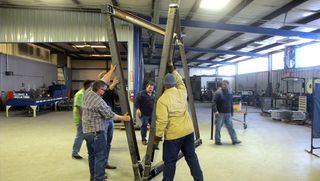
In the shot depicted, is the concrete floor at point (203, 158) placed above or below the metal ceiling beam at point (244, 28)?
below

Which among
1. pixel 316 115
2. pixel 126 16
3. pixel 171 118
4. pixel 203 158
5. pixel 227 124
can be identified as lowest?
pixel 203 158

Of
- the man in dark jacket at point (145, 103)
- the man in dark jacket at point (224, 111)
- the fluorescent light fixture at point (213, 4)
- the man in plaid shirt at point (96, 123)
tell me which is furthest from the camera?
the fluorescent light fixture at point (213, 4)

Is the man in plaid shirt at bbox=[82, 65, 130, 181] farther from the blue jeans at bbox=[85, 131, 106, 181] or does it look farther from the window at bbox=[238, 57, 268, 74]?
the window at bbox=[238, 57, 268, 74]

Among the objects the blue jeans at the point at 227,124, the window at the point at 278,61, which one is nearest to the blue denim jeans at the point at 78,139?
the blue jeans at the point at 227,124

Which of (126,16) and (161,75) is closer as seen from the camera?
(161,75)

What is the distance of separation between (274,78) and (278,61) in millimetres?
1302

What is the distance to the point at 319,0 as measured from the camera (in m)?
8.41

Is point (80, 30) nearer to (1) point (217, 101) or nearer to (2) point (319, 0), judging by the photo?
(1) point (217, 101)

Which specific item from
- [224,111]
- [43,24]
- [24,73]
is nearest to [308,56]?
[224,111]

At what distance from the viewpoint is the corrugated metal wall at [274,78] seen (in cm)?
1509

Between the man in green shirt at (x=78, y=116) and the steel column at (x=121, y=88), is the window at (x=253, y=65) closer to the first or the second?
the man in green shirt at (x=78, y=116)

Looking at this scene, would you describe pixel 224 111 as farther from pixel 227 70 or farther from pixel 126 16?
pixel 227 70

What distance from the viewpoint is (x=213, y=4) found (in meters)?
9.23

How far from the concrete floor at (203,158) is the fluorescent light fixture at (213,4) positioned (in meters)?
4.29
